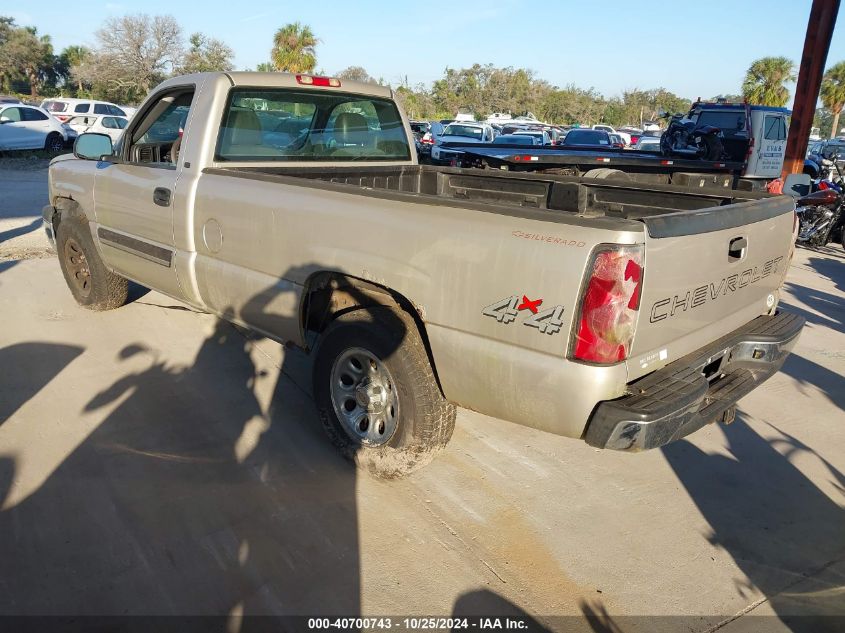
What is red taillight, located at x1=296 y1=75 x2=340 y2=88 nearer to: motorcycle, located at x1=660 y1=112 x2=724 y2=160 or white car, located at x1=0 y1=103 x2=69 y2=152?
motorcycle, located at x1=660 y1=112 x2=724 y2=160

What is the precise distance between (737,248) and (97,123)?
23165 mm

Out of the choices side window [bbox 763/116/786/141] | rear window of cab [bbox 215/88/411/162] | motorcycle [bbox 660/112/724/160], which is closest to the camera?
rear window of cab [bbox 215/88/411/162]

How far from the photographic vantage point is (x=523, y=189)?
478cm

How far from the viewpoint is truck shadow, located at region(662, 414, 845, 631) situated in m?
2.76

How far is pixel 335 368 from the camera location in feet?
11.5

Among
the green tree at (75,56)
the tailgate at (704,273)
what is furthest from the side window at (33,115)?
the green tree at (75,56)

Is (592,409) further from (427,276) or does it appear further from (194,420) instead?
(194,420)

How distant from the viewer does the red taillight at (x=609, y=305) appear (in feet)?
7.93

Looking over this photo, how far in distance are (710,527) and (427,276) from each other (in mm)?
1863

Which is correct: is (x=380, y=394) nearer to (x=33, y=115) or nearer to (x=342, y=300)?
(x=342, y=300)

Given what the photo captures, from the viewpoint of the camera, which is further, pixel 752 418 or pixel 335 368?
pixel 752 418

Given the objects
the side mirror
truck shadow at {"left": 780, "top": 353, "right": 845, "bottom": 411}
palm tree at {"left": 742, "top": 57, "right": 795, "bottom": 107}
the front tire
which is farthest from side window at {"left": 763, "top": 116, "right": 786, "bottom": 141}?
palm tree at {"left": 742, "top": 57, "right": 795, "bottom": 107}

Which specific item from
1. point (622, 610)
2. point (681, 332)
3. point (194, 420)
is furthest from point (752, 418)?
point (194, 420)

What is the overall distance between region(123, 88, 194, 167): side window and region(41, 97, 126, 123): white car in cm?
2059
